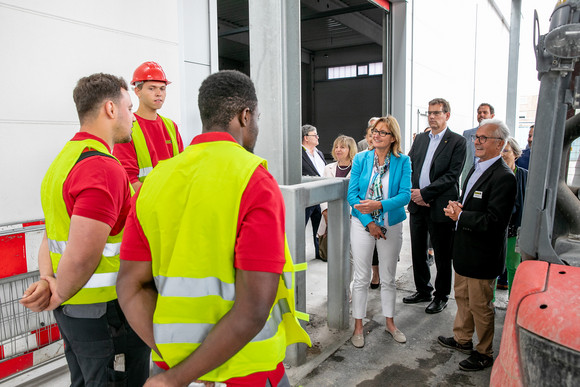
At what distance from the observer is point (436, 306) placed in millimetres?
4656

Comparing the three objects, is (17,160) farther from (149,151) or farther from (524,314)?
(524,314)

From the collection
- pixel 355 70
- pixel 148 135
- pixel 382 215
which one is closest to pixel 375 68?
pixel 355 70

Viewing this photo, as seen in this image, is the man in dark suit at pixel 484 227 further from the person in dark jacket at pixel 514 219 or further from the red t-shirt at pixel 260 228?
the red t-shirt at pixel 260 228

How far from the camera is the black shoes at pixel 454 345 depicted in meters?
3.74

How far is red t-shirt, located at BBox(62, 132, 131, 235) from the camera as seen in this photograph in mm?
1760

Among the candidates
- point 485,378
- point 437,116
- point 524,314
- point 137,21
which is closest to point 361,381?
point 485,378

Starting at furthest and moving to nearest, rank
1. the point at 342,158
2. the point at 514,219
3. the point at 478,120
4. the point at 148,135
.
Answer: the point at 478,120 < the point at 342,158 < the point at 514,219 < the point at 148,135

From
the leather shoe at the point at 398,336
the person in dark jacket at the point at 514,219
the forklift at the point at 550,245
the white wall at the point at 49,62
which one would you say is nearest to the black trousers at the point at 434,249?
the person in dark jacket at the point at 514,219

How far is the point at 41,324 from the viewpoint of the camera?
3.34 meters

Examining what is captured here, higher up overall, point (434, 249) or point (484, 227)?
point (484, 227)

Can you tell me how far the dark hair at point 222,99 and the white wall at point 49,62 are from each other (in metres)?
2.55

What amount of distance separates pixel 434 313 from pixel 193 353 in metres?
3.97

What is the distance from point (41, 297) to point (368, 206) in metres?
2.67

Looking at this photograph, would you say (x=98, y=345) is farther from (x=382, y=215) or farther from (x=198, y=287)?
(x=382, y=215)
